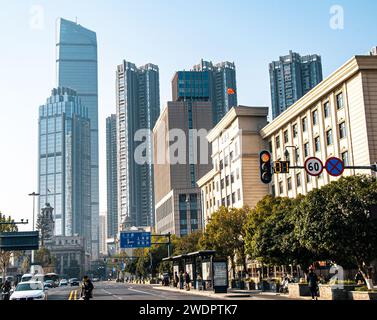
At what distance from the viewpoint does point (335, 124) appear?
5672 cm

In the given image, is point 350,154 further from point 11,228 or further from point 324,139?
point 11,228

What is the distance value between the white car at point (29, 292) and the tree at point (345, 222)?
1585 centimetres

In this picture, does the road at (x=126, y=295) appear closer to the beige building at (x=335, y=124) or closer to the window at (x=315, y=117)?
the beige building at (x=335, y=124)

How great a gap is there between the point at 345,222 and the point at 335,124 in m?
28.9

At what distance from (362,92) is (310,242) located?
25101 millimetres

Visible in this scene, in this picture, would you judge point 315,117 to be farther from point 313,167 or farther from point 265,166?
point 265,166

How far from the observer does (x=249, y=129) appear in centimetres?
8019

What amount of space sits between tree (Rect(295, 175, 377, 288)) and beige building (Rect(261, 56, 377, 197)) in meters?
19.4

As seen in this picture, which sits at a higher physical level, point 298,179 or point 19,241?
point 298,179

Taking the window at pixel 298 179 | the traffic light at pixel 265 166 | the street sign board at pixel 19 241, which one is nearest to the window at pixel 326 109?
the window at pixel 298 179

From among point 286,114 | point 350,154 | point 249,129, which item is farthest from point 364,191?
point 249,129

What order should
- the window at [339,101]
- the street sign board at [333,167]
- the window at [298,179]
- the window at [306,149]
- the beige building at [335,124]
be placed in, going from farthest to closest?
the window at [298,179] → the window at [306,149] → the window at [339,101] → the beige building at [335,124] → the street sign board at [333,167]

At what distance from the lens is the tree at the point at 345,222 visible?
2953 cm

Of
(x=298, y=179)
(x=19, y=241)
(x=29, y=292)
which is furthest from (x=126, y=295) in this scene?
(x=298, y=179)
